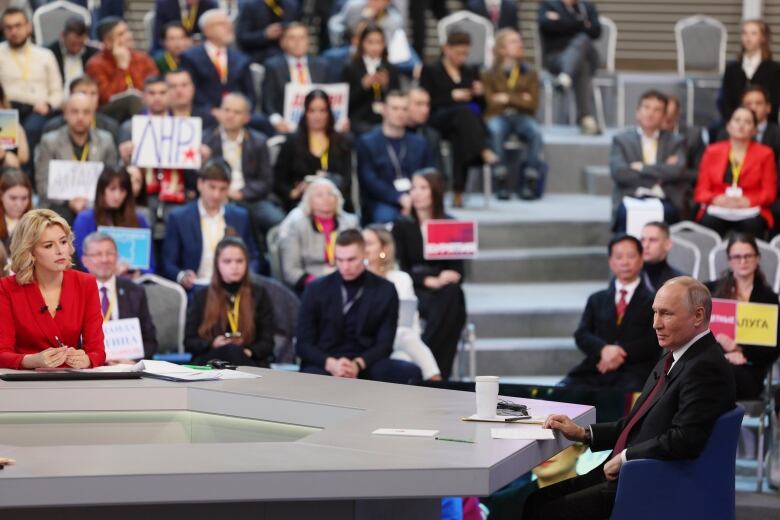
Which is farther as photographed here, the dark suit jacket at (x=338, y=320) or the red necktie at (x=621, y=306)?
the red necktie at (x=621, y=306)

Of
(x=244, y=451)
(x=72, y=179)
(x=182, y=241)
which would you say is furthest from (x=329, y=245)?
(x=244, y=451)

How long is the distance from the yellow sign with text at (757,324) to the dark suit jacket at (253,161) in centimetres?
371

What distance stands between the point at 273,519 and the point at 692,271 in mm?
5648

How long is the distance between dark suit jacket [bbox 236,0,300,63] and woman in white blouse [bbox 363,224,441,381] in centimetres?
415

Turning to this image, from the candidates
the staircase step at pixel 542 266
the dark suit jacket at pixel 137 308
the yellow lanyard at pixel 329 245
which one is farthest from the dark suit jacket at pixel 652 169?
the dark suit jacket at pixel 137 308

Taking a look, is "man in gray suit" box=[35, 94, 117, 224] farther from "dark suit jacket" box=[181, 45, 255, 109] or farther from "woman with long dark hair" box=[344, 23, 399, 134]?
"woman with long dark hair" box=[344, 23, 399, 134]

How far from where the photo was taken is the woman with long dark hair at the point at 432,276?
8914mm

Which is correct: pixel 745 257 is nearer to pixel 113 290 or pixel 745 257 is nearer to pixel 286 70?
pixel 113 290

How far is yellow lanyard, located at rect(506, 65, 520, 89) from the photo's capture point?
39.6 ft

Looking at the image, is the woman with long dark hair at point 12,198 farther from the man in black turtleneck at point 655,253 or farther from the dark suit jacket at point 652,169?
the dark suit jacket at point 652,169

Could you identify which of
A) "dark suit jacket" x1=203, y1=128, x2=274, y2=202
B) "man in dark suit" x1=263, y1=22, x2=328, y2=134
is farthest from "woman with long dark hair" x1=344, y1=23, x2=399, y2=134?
"dark suit jacket" x1=203, y1=128, x2=274, y2=202

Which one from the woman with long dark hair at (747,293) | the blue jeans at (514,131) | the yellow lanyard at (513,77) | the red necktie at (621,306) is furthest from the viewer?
the yellow lanyard at (513,77)

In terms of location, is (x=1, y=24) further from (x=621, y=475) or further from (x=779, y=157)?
(x=621, y=475)

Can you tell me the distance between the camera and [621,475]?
473 cm
